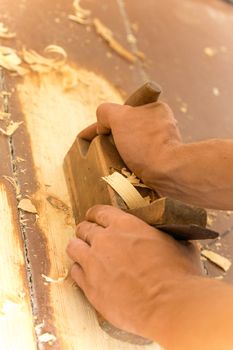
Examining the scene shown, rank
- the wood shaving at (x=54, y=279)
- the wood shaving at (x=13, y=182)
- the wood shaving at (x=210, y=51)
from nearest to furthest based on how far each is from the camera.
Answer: the wood shaving at (x=54, y=279), the wood shaving at (x=13, y=182), the wood shaving at (x=210, y=51)

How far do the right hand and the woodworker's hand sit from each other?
155 mm

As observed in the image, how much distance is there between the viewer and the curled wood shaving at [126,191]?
1092 mm

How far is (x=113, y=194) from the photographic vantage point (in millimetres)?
1089

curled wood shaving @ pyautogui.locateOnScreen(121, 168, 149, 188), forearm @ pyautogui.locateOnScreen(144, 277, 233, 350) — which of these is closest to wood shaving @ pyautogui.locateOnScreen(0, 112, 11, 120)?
curled wood shaving @ pyautogui.locateOnScreen(121, 168, 149, 188)

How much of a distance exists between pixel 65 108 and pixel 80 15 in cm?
46

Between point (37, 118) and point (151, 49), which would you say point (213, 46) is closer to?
point (151, 49)

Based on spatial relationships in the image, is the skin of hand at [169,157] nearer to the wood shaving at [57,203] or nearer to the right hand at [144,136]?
the right hand at [144,136]

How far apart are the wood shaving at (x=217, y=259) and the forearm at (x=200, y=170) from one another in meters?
0.22

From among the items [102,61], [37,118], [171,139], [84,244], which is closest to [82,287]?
[84,244]

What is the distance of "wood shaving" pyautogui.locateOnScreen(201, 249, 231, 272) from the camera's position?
1318mm

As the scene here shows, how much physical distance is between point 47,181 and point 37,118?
0.22 metres

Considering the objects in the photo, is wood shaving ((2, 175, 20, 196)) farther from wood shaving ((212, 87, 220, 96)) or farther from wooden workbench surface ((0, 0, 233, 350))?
wood shaving ((212, 87, 220, 96))

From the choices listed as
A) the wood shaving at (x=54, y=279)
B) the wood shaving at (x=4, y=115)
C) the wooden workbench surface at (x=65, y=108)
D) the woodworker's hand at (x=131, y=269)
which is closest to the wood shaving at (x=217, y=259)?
the wooden workbench surface at (x=65, y=108)

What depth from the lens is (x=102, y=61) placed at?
5.53 feet
